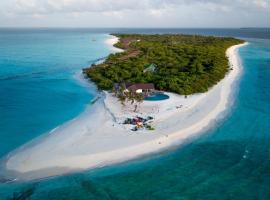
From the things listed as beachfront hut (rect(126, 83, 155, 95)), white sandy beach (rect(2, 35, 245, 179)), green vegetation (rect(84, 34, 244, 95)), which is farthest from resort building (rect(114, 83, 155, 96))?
white sandy beach (rect(2, 35, 245, 179))

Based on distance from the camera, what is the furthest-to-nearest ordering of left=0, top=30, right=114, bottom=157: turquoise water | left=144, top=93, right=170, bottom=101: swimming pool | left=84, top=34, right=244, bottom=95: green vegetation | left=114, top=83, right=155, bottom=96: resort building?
left=84, top=34, right=244, bottom=95: green vegetation, left=114, top=83, right=155, bottom=96: resort building, left=144, top=93, right=170, bottom=101: swimming pool, left=0, top=30, right=114, bottom=157: turquoise water

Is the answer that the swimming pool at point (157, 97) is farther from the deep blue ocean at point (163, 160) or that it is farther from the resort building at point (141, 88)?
the deep blue ocean at point (163, 160)

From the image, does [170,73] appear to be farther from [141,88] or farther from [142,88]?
[141,88]

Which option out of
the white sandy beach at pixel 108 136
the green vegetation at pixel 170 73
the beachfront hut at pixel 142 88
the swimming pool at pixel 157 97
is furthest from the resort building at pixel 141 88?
the white sandy beach at pixel 108 136

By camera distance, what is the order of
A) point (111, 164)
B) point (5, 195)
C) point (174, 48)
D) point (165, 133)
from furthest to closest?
1. point (174, 48)
2. point (165, 133)
3. point (111, 164)
4. point (5, 195)

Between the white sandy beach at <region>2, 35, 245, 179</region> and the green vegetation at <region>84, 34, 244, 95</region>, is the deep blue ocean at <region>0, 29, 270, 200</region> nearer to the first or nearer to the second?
the white sandy beach at <region>2, 35, 245, 179</region>

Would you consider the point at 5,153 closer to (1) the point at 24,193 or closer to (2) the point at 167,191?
(1) the point at 24,193

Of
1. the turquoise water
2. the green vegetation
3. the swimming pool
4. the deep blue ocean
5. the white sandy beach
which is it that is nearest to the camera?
the deep blue ocean

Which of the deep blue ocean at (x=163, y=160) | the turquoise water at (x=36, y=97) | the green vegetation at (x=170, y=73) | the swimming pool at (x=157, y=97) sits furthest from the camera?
the green vegetation at (x=170, y=73)

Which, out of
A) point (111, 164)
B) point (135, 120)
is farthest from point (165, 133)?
point (111, 164)
